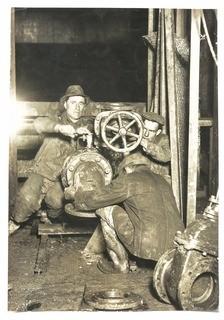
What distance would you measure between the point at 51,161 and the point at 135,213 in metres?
1.69

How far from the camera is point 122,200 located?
3.99 m

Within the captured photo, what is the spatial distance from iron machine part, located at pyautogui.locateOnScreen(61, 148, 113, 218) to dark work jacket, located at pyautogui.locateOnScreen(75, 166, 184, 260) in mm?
328

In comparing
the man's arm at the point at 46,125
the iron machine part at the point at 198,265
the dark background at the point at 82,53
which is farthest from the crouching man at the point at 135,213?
the dark background at the point at 82,53

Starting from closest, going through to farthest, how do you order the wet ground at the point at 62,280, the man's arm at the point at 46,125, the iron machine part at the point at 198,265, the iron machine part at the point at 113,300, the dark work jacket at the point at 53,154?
1. the iron machine part at the point at 198,265
2. the iron machine part at the point at 113,300
3. the wet ground at the point at 62,280
4. the man's arm at the point at 46,125
5. the dark work jacket at the point at 53,154

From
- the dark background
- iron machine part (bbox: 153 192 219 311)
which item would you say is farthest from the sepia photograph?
the dark background

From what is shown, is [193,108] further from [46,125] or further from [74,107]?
[46,125]

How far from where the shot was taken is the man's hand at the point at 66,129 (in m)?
4.76

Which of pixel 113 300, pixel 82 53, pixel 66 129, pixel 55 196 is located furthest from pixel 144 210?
pixel 82 53

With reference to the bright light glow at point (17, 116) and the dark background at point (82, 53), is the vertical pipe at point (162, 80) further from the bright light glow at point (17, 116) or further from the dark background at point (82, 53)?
the dark background at point (82, 53)

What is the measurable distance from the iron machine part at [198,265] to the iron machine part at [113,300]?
343 mm

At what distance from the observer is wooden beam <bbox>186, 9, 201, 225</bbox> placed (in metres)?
3.75

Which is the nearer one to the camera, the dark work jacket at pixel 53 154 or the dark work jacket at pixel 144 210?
the dark work jacket at pixel 144 210
